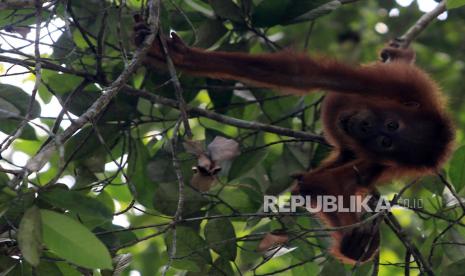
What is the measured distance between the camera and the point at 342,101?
5516 mm

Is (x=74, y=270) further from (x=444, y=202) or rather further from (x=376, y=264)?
(x=444, y=202)

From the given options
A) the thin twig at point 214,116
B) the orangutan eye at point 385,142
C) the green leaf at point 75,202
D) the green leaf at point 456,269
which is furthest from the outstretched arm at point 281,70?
the green leaf at point 75,202

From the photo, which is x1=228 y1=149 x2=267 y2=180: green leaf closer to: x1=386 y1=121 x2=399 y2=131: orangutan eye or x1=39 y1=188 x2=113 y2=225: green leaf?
x1=386 y1=121 x2=399 y2=131: orangutan eye

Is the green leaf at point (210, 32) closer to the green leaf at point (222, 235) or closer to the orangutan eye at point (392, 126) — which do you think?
the orangutan eye at point (392, 126)

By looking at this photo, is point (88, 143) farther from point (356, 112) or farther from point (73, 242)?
point (73, 242)

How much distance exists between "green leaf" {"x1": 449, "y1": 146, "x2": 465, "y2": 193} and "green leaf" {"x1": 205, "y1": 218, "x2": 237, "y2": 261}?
57.9 inches

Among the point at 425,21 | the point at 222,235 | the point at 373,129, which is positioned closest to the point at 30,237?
the point at 222,235

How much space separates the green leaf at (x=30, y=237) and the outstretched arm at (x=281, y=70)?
6.71 feet

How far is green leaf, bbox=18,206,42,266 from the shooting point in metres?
2.62

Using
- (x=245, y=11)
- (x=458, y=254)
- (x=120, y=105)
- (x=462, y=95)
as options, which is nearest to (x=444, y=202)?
(x=458, y=254)

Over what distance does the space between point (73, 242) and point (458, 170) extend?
2.74 m

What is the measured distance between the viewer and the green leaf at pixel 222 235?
4176 mm

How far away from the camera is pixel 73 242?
9.02 ft

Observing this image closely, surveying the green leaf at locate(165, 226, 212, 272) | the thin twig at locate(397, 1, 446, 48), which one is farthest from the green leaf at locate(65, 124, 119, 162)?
the thin twig at locate(397, 1, 446, 48)
